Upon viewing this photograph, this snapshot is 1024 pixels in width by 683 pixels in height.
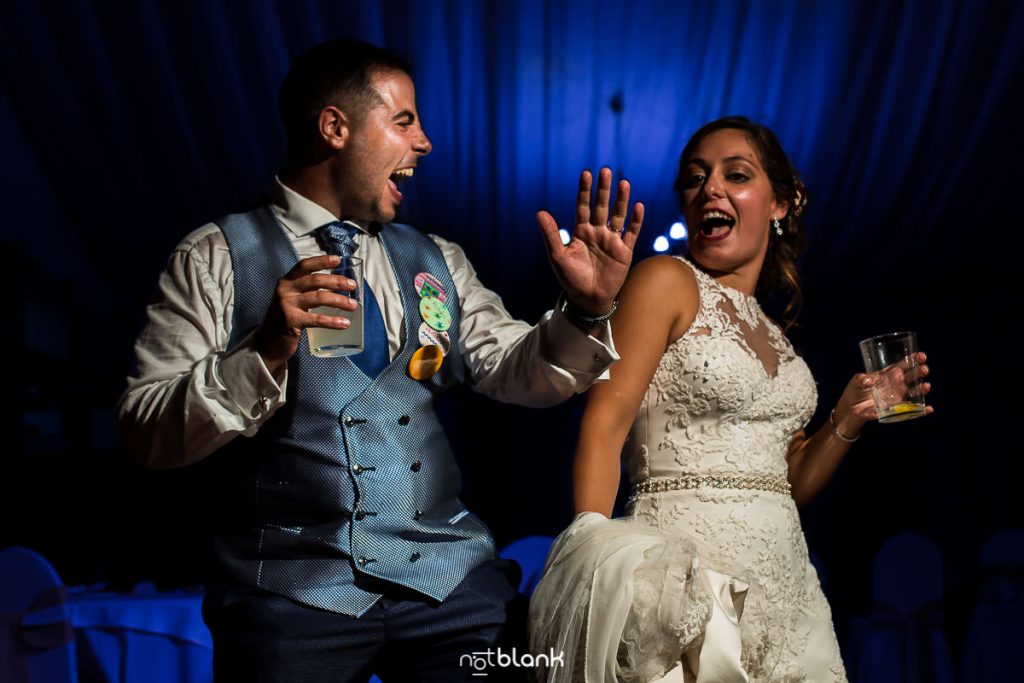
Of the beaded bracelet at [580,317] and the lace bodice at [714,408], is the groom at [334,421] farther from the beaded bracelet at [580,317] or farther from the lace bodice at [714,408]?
the lace bodice at [714,408]

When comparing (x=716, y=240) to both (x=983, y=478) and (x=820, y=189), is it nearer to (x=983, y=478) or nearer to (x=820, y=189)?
(x=820, y=189)

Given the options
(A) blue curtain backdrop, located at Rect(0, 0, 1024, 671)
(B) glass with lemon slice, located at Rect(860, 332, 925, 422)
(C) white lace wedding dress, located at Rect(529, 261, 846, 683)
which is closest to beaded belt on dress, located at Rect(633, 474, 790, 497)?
(C) white lace wedding dress, located at Rect(529, 261, 846, 683)

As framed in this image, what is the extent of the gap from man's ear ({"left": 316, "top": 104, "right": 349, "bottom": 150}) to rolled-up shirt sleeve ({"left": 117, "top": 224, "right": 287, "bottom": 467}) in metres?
0.29

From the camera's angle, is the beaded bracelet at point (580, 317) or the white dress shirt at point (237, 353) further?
the beaded bracelet at point (580, 317)

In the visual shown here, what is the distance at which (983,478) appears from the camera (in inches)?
246

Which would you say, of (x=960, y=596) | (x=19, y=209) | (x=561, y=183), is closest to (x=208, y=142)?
(x=19, y=209)

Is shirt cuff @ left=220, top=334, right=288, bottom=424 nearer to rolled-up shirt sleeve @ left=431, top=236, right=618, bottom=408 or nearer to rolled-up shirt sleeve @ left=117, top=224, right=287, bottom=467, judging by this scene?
rolled-up shirt sleeve @ left=117, top=224, right=287, bottom=467

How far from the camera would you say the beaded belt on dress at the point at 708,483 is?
1.90 metres

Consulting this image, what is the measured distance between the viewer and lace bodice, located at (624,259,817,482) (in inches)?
75.9

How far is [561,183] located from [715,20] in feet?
4.15

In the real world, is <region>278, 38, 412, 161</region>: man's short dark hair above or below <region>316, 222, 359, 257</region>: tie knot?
above

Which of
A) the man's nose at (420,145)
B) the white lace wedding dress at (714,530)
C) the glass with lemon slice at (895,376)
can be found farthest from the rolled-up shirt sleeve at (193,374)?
the glass with lemon slice at (895,376)

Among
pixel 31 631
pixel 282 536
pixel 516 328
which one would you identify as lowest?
pixel 31 631

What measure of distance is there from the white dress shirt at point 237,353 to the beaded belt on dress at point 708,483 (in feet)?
1.11
